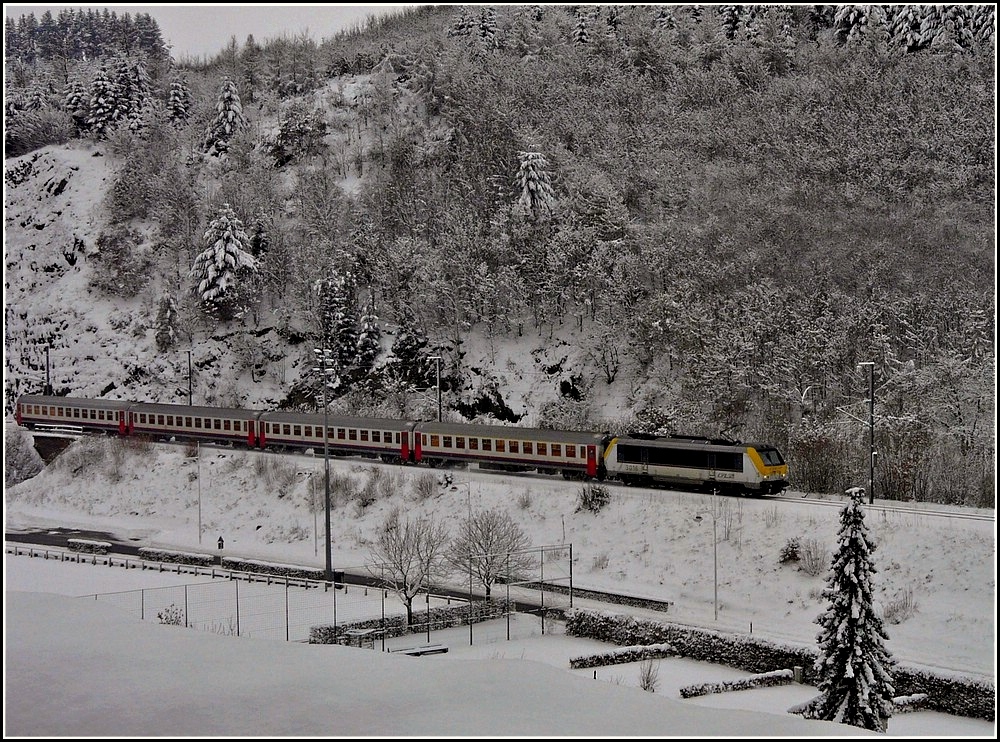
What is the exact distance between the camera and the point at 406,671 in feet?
46.8

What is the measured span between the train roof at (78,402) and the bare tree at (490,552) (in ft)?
101

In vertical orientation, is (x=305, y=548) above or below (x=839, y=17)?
below

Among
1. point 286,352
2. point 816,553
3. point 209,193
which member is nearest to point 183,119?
point 209,193

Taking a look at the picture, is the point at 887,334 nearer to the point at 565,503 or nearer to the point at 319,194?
the point at 565,503

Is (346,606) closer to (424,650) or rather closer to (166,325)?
(424,650)

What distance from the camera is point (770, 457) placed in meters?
40.2

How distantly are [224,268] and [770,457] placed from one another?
47.4m

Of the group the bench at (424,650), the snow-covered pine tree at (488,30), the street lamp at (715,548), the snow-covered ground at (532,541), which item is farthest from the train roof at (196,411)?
the snow-covered pine tree at (488,30)

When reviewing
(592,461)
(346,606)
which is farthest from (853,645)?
(592,461)

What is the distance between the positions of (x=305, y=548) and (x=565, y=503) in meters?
12.4

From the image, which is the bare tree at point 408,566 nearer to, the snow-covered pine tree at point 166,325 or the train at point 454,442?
the train at point 454,442

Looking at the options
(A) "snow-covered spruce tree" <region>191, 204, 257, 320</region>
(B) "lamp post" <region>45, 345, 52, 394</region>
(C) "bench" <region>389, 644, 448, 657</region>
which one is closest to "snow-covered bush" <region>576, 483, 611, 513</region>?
(C) "bench" <region>389, 644, 448, 657</region>

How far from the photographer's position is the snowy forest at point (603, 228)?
5425cm

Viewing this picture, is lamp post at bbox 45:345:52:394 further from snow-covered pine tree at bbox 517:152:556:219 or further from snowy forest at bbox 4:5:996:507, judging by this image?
snow-covered pine tree at bbox 517:152:556:219
